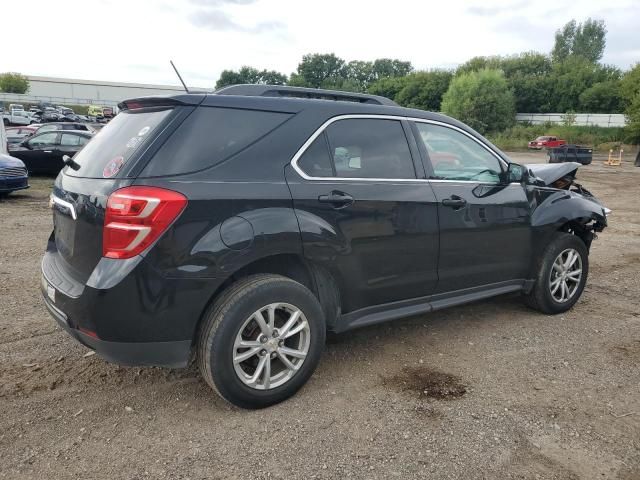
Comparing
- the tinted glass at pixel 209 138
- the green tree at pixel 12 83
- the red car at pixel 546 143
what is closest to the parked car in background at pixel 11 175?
the tinted glass at pixel 209 138

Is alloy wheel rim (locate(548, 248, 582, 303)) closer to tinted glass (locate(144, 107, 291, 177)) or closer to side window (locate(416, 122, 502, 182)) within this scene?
side window (locate(416, 122, 502, 182))

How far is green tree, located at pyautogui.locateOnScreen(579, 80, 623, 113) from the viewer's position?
62812 mm

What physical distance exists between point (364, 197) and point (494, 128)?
6453 cm

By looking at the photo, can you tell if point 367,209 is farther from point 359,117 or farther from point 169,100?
point 169,100

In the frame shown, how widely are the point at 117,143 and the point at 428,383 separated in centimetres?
251

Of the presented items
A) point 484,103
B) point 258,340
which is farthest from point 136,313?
point 484,103

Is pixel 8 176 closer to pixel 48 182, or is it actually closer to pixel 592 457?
pixel 48 182

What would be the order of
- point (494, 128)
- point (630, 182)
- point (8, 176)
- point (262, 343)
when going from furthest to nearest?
point (494, 128)
point (630, 182)
point (8, 176)
point (262, 343)

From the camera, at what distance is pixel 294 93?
3.62 m

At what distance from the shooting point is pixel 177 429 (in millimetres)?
2988

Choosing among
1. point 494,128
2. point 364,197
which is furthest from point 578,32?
point 364,197

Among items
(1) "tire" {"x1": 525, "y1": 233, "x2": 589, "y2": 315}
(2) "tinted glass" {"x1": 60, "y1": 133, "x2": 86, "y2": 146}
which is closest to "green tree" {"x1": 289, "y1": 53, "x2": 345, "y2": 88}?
(2) "tinted glass" {"x1": 60, "y1": 133, "x2": 86, "y2": 146}

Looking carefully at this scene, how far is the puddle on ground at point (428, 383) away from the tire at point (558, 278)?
5.20 ft

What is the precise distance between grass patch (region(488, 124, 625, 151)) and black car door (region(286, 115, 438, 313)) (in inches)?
2049
